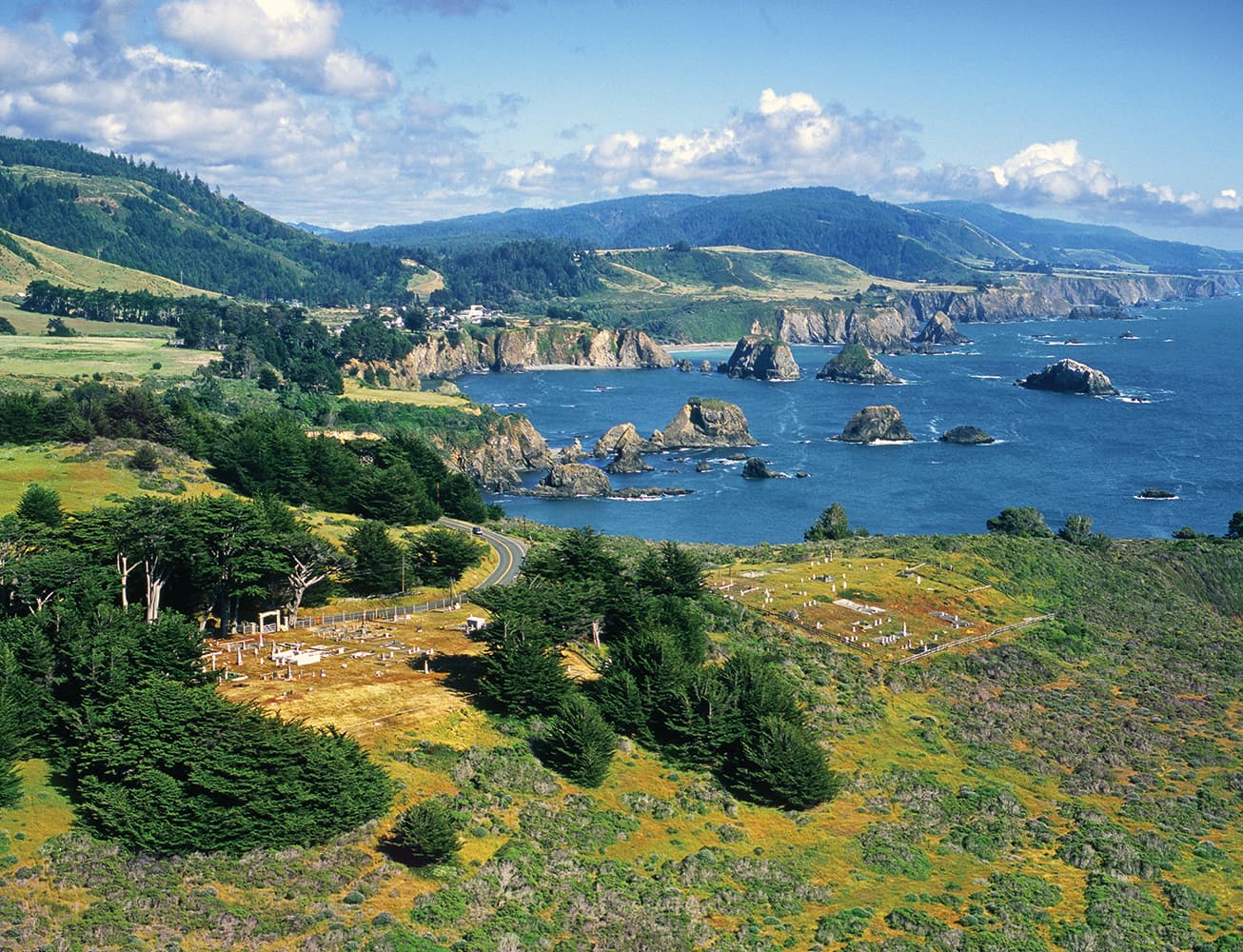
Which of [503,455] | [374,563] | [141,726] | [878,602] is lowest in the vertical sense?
[503,455]

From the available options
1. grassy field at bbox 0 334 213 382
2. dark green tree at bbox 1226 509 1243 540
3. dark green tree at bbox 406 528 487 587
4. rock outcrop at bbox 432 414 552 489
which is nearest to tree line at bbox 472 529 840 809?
dark green tree at bbox 406 528 487 587

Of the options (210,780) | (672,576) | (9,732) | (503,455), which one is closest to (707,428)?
(503,455)

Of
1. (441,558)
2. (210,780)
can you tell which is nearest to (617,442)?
(441,558)

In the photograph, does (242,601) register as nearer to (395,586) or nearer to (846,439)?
(395,586)

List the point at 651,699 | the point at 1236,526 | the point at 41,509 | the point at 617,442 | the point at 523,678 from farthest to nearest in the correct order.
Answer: the point at 617,442
the point at 1236,526
the point at 41,509
the point at 651,699
the point at 523,678

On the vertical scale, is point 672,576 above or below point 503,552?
above

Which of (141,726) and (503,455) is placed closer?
(141,726)

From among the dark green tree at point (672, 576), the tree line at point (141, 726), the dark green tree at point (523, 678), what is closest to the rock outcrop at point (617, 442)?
the dark green tree at point (672, 576)

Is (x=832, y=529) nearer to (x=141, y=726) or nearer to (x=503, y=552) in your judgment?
(x=503, y=552)

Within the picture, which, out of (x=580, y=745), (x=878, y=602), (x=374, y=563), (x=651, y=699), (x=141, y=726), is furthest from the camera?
(x=878, y=602)
